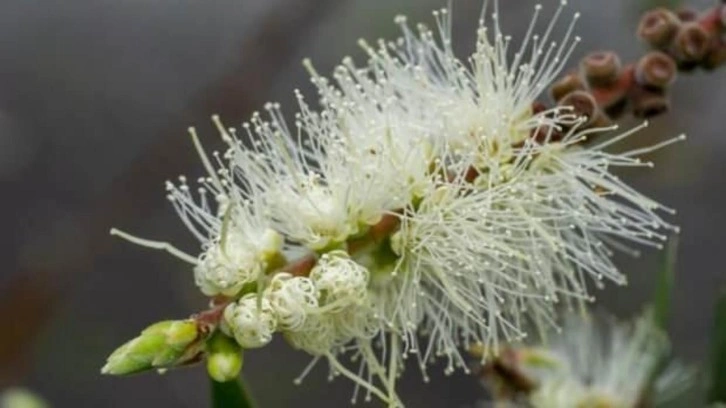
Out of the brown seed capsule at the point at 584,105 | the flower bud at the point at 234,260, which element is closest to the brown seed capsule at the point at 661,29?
the brown seed capsule at the point at 584,105

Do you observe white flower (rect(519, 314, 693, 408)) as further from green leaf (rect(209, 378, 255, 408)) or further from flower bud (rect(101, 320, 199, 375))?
flower bud (rect(101, 320, 199, 375))

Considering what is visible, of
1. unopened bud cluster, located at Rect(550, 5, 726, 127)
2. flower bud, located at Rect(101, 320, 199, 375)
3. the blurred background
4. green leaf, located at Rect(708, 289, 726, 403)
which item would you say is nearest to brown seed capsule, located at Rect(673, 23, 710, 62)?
unopened bud cluster, located at Rect(550, 5, 726, 127)

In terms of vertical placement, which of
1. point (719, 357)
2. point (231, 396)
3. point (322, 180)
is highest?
point (322, 180)

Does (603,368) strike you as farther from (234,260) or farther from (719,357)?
(234,260)

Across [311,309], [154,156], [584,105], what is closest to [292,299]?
[311,309]

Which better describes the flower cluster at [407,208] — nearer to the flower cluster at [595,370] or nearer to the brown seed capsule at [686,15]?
the brown seed capsule at [686,15]

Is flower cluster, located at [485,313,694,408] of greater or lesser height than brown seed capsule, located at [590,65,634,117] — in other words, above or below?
below
